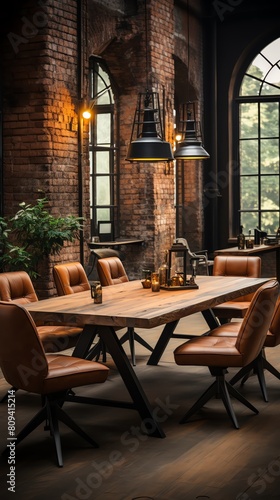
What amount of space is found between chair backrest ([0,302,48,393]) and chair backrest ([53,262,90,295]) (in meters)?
2.05

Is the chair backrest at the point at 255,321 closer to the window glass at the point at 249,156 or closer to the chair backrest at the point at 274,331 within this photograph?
the chair backrest at the point at 274,331

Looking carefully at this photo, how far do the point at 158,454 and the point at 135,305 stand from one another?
1195 mm

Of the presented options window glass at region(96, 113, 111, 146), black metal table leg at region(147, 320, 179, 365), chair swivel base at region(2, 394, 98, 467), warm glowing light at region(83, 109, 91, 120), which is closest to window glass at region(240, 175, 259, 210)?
window glass at region(96, 113, 111, 146)

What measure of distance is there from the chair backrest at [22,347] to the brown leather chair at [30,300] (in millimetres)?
1325

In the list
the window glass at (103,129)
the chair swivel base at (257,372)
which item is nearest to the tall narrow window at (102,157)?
the window glass at (103,129)

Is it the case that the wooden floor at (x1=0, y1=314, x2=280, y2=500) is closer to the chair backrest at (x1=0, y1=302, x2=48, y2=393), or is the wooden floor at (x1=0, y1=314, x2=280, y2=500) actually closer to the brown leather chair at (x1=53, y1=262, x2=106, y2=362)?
the chair backrest at (x1=0, y1=302, x2=48, y2=393)

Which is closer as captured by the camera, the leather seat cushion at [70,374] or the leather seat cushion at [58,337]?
the leather seat cushion at [70,374]

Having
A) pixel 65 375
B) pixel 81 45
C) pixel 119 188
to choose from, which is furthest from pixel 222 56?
pixel 65 375

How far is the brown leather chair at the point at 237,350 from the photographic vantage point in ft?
16.7

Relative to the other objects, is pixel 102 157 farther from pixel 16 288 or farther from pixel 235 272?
pixel 16 288

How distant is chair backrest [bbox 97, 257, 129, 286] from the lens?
7129 mm

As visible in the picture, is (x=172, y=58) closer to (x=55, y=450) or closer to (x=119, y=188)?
(x=119, y=188)

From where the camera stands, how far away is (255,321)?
507cm

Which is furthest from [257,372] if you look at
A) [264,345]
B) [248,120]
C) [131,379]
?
[248,120]
